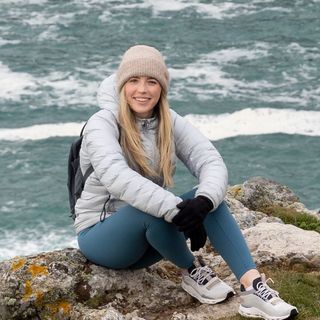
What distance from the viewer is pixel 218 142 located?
1879 inches

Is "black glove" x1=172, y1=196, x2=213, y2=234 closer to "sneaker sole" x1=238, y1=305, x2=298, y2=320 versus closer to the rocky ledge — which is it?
"sneaker sole" x1=238, y1=305, x2=298, y2=320

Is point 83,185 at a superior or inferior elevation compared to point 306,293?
superior

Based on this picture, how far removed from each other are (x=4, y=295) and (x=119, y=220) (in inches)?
60.1

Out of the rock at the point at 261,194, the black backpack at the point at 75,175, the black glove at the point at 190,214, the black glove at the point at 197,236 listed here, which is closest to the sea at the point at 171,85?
the rock at the point at 261,194

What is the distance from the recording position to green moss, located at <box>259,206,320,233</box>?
Result: 15.7 m

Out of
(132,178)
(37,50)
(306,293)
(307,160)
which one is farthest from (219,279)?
(37,50)

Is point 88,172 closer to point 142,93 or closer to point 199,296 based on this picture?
point 142,93

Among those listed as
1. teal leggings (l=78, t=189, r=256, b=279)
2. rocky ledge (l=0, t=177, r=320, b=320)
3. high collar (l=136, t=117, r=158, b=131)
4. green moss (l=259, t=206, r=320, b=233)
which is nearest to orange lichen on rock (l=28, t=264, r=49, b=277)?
rocky ledge (l=0, t=177, r=320, b=320)

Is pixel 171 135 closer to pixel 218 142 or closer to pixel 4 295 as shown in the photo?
pixel 4 295

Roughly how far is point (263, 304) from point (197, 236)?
3.11ft

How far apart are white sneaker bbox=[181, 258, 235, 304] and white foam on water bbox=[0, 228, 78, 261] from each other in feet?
87.1

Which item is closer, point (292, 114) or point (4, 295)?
point (4, 295)

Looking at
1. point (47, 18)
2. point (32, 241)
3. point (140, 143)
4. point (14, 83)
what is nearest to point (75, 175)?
point (140, 143)

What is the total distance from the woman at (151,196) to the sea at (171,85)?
1056 inches
